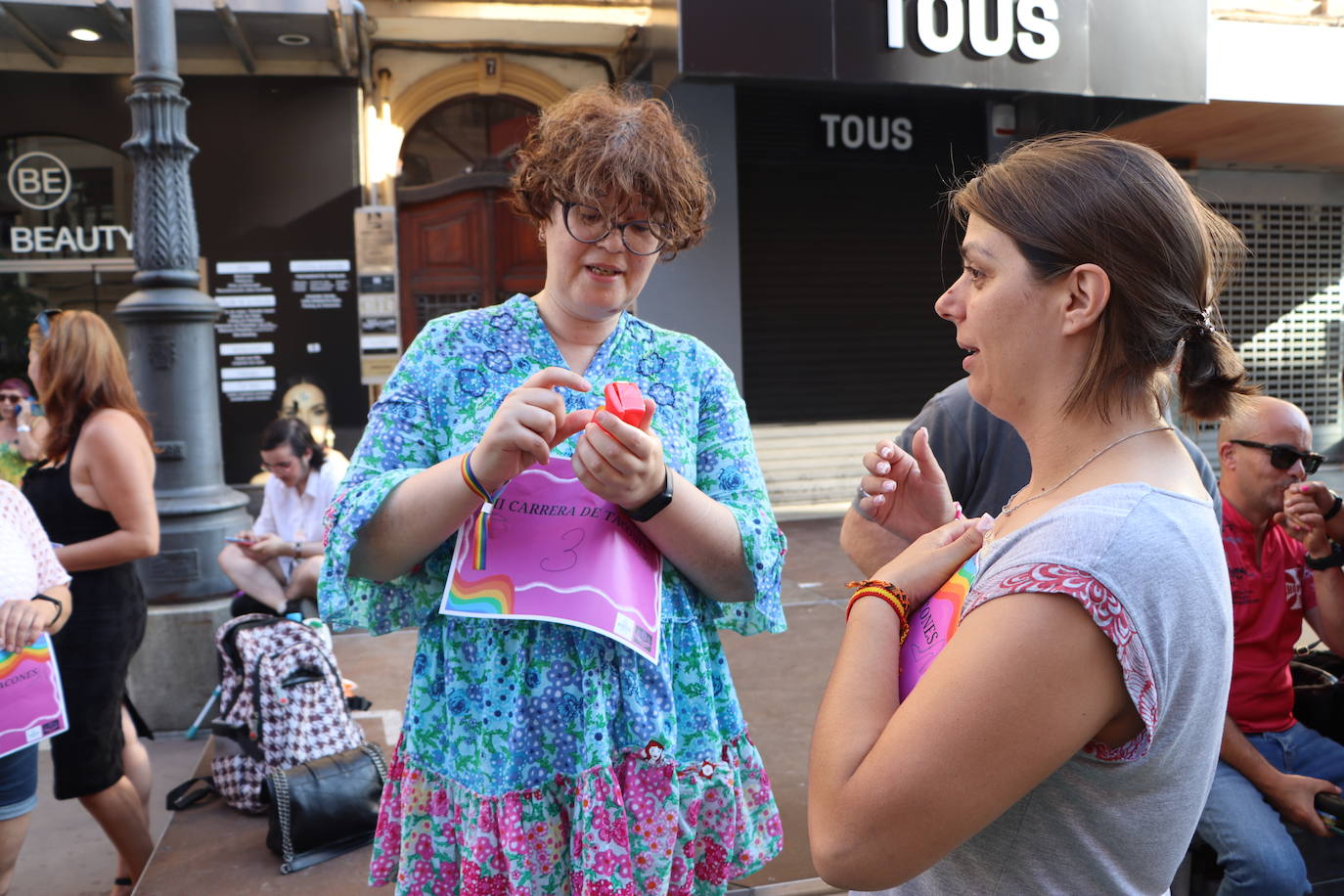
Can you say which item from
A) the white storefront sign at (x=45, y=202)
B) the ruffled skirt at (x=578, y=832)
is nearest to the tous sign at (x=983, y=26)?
the white storefront sign at (x=45, y=202)

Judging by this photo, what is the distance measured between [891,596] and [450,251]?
8967 mm

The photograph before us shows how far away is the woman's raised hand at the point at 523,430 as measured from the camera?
1483 millimetres

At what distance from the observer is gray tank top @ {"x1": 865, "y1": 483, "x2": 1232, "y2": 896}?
3.49 ft

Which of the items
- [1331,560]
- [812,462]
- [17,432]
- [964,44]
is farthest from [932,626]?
[812,462]

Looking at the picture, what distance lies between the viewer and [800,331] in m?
9.82

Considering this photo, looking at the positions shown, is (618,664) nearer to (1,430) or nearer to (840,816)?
(840,816)

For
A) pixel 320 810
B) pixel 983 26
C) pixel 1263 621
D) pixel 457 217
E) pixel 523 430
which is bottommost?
pixel 320 810

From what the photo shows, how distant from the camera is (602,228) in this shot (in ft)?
5.78

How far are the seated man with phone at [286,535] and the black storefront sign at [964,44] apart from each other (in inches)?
155

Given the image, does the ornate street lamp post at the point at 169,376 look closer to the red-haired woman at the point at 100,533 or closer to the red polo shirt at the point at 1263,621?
the red-haired woman at the point at 100,533

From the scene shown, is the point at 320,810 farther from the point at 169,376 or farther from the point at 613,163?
the point at 169,376

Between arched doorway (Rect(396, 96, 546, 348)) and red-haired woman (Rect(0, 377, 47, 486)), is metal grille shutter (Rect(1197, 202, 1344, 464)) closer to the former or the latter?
arched doorway (Rect(396, 96, 546, 348))

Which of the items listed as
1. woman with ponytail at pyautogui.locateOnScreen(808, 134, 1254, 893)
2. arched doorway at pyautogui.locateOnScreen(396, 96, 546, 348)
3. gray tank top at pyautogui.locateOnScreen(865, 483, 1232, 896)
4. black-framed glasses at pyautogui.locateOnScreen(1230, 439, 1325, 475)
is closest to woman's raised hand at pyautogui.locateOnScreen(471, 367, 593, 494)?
woman with ponytail at pyautogui.locateOnScreen(808, 134, 1254, 893)

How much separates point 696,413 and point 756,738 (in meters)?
2.66
